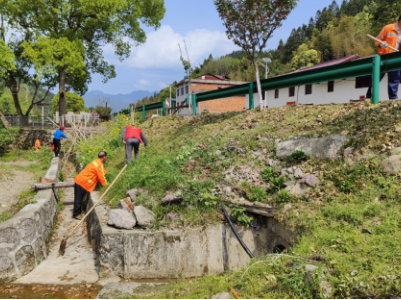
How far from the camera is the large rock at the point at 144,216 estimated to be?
4.93 metres

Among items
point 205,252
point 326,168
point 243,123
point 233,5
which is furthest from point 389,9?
point 205,252

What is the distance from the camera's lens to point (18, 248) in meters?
4.83

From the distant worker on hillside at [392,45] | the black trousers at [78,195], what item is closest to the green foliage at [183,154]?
the black trousers at [78,195]

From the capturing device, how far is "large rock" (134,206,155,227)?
4.93m

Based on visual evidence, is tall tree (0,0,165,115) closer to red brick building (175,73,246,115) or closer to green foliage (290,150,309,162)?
red brick building (175,73,246,115)

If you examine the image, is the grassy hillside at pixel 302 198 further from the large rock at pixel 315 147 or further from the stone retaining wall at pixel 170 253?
the stone retaining wall at pixel 170 253

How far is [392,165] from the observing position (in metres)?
4.10

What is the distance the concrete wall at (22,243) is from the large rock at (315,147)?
4.77m

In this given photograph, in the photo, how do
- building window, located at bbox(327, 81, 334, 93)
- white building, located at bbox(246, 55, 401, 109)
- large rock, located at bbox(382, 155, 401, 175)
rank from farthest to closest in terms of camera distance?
building window, located at bbox(327, 81, 334, 93)
white building, located at bbox(246, 55, 401, 109)
large rock, located at bbox(382, 155, 401, 175)

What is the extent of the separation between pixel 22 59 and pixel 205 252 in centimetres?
2965

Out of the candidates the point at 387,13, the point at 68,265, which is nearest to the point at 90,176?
the point at 68,265

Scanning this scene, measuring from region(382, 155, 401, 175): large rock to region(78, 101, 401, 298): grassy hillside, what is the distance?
96 mm

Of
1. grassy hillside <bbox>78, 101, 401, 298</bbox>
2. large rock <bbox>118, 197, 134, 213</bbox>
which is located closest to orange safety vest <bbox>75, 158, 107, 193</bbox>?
grassy hillside <bbox>78, 101, 401, 298</bbox>

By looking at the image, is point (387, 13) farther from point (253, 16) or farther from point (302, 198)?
point (302, 198)
